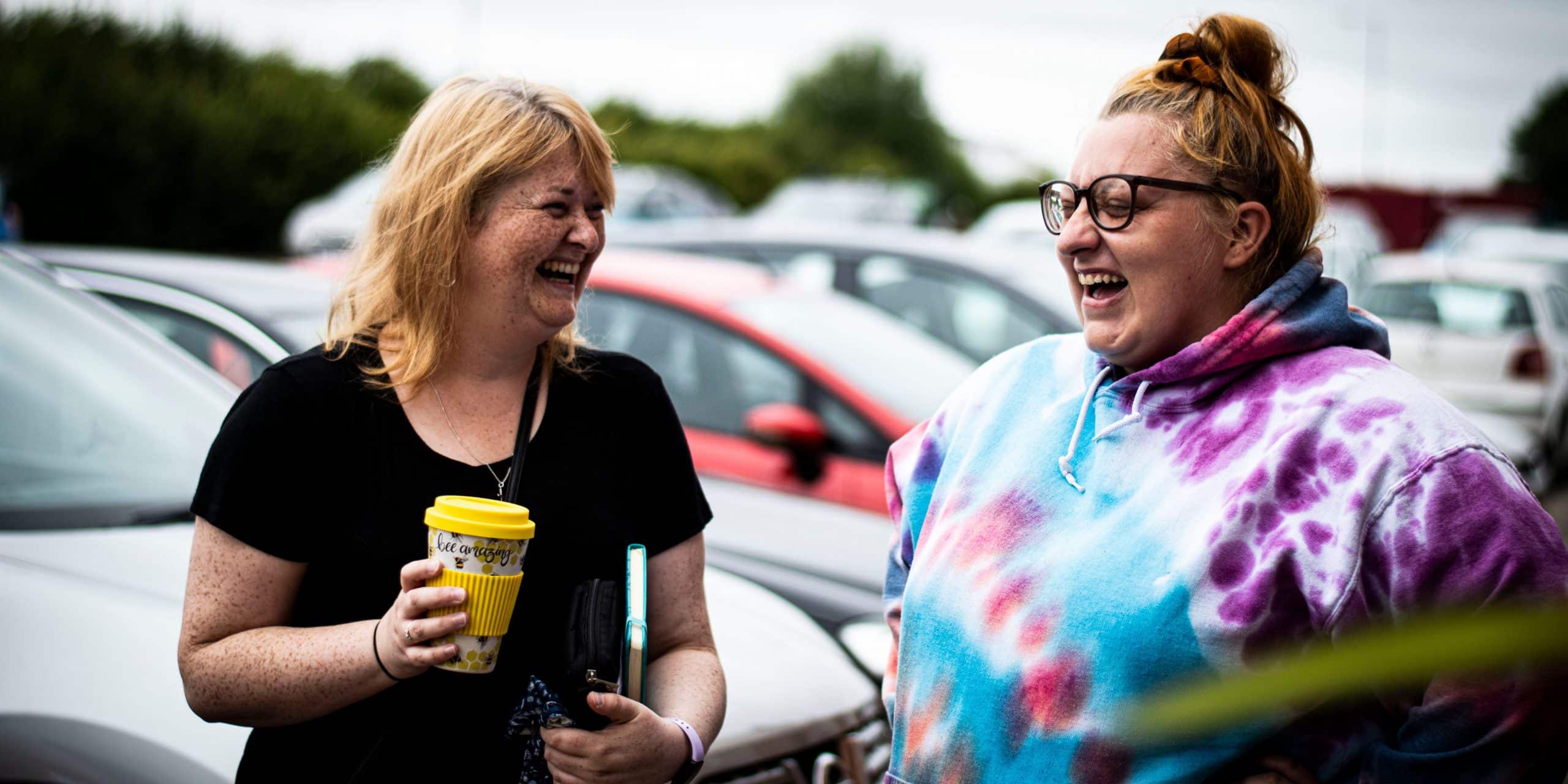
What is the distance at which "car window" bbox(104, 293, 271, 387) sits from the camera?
3.28m

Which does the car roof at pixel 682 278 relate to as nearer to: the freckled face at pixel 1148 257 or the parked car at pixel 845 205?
the freckled face at pixel 1148 257

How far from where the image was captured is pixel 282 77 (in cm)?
2277

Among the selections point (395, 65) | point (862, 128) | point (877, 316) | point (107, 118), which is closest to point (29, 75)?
point (107, 118)

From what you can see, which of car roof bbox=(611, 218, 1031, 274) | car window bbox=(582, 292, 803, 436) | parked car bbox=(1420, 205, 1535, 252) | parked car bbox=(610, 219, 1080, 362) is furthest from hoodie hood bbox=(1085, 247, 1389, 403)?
parked car bbox=(1420, 205, 1535, 252)

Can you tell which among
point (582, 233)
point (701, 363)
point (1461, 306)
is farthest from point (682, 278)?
point (1461, 306)

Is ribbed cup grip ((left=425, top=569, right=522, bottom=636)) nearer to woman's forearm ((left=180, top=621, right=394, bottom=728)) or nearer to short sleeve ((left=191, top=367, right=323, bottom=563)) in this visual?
woman's forearm ((left=180, top=621, right=394, bottom=728))

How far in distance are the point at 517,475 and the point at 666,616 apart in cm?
36

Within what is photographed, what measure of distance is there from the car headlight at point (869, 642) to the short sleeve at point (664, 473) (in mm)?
1178

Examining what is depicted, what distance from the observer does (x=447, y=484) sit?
5.88 ft

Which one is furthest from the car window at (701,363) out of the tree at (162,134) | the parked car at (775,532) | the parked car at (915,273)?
the tree at (162,134)

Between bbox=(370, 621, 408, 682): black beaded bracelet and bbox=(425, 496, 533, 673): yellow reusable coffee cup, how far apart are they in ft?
0.33

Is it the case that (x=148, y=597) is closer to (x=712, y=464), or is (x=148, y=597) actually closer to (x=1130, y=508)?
(x=1130, y=508)

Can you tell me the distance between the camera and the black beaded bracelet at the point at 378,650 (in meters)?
1.61

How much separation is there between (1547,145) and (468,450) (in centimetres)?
6975
